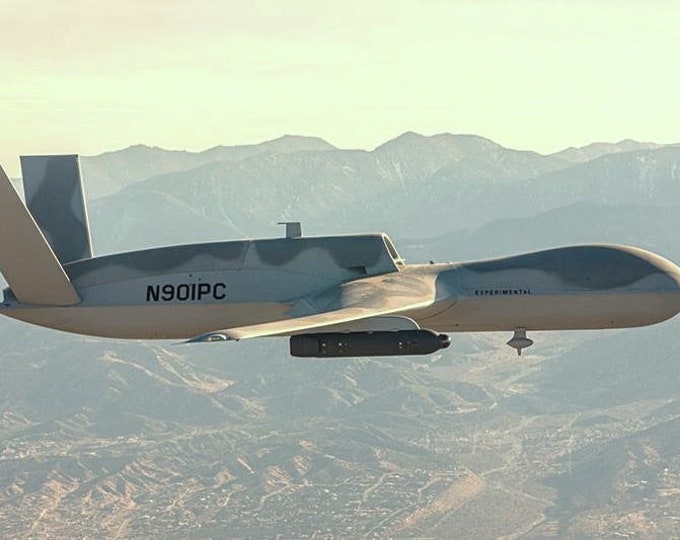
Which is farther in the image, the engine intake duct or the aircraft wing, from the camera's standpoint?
the engine intake duct

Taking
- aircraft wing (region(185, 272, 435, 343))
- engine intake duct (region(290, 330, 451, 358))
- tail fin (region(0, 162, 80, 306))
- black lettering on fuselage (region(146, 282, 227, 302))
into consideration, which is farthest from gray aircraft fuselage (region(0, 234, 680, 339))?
engine intake duct (region(290, 330, 451, 358))

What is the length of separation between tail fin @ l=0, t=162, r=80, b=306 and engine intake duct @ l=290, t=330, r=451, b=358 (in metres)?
13.4

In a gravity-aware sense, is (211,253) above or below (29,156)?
below

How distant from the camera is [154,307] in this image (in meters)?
51.2

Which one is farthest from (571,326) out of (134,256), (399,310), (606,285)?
(134,256)

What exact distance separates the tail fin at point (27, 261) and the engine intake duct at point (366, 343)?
1335 centimetres

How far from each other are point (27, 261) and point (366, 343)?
16092 mm

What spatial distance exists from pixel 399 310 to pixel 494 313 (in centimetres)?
633

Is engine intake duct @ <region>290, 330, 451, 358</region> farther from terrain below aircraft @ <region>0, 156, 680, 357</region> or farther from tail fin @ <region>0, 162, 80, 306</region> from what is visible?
tail fin @ <region>0, 162, 80, 306</region>

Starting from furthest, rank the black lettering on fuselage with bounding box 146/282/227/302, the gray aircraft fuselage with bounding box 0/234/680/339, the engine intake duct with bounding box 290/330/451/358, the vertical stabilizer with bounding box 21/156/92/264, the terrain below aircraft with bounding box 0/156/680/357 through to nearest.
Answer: the vertical stabilizer with bounding box 21/156/92/264, the black lettering on fuselage with bounding box 146/282/227/302, the gray aircraft fuselage with bounding box 0/234/680/339, the terrain below aircraft with bounding box 0/156/680/357, the engine intake duct with bounding box 290/330/451/358

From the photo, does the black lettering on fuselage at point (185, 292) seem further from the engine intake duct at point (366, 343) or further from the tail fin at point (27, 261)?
the engine intake duct at point (366, 343)

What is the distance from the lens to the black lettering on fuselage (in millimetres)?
50812

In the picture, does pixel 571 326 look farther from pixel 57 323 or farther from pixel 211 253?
pixel 57 323

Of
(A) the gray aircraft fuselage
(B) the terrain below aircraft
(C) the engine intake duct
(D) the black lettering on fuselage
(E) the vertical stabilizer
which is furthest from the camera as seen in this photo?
(E) the vertical stabilizer
